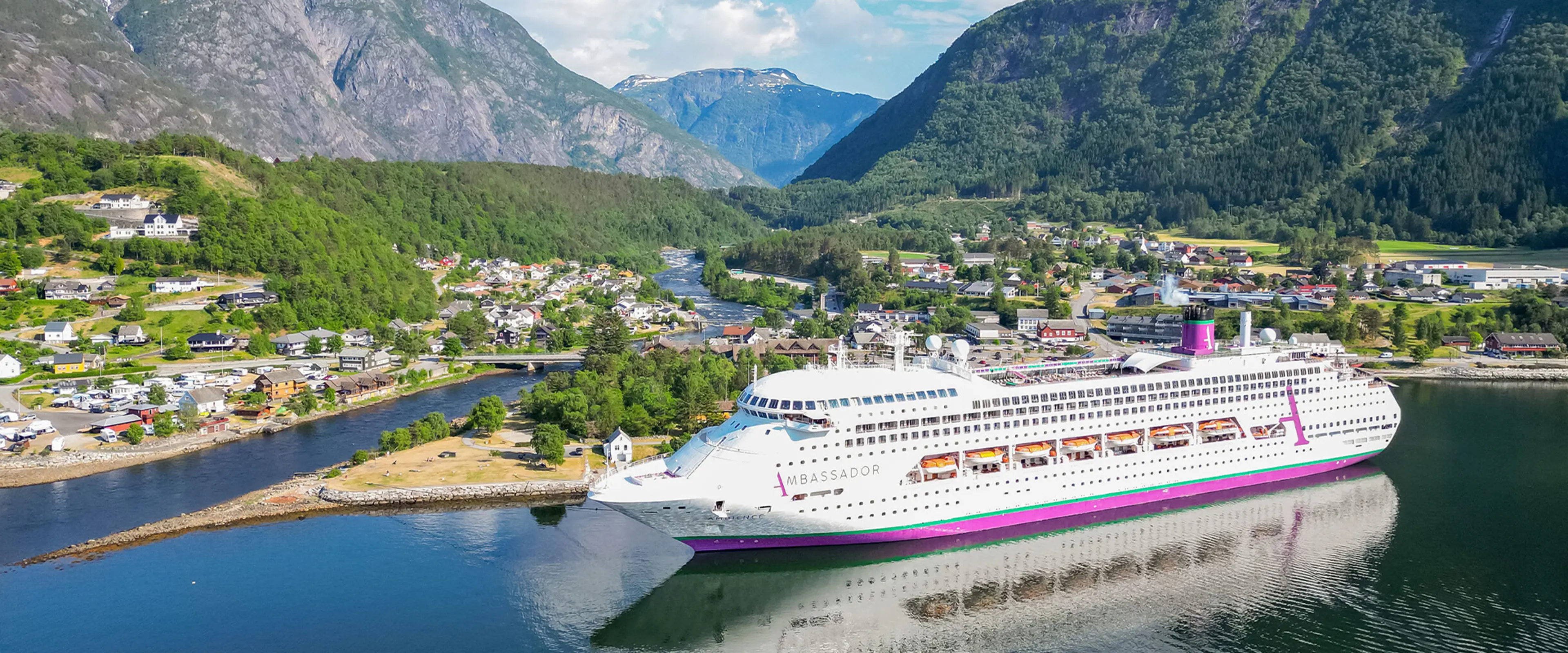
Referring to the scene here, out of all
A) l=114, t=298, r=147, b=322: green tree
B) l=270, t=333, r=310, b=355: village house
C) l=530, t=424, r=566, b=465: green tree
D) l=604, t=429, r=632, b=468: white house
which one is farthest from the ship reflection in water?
l=114, t=298, r=147, b=322: green tree

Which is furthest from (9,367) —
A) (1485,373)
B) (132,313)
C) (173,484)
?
(1485,373)

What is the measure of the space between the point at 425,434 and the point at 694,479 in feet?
69.8

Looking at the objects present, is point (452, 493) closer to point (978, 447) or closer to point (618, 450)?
point (618, 450)

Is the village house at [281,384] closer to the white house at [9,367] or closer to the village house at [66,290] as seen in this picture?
the white house at [9,367]

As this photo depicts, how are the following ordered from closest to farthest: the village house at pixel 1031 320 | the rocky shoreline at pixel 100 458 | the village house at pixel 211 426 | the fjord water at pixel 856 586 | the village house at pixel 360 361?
1. the fjord water at pixel 856 586
2. the rocky shoreline at pixel 100 458
3. the village house at pixel 211 426
4. the village house at pixel 360 361
5. the village house at pixel 1031 320

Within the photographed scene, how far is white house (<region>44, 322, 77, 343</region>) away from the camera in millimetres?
67062

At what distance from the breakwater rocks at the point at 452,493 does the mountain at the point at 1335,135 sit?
11575 centimetres

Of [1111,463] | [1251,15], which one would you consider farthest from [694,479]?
[1251,15]

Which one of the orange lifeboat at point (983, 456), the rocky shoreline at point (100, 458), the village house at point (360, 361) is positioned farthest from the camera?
the village house at point (360, 361)

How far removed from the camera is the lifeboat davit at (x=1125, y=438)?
3606 cm

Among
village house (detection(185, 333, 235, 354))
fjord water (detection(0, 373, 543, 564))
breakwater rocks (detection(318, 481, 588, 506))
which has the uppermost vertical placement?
village house (detection(185, 333, 235, 354))

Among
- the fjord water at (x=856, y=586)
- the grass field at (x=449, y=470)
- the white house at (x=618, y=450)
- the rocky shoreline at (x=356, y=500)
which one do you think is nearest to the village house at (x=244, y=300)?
the grass field at (x=449, y=470)

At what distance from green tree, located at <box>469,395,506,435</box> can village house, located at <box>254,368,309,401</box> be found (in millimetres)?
15840

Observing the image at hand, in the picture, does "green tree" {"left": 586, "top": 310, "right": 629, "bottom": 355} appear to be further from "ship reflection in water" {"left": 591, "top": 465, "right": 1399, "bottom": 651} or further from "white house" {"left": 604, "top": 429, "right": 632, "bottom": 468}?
"ship reflection in water" {"left": 591, "top": 465, "right": 1399, "bottom": 651}
